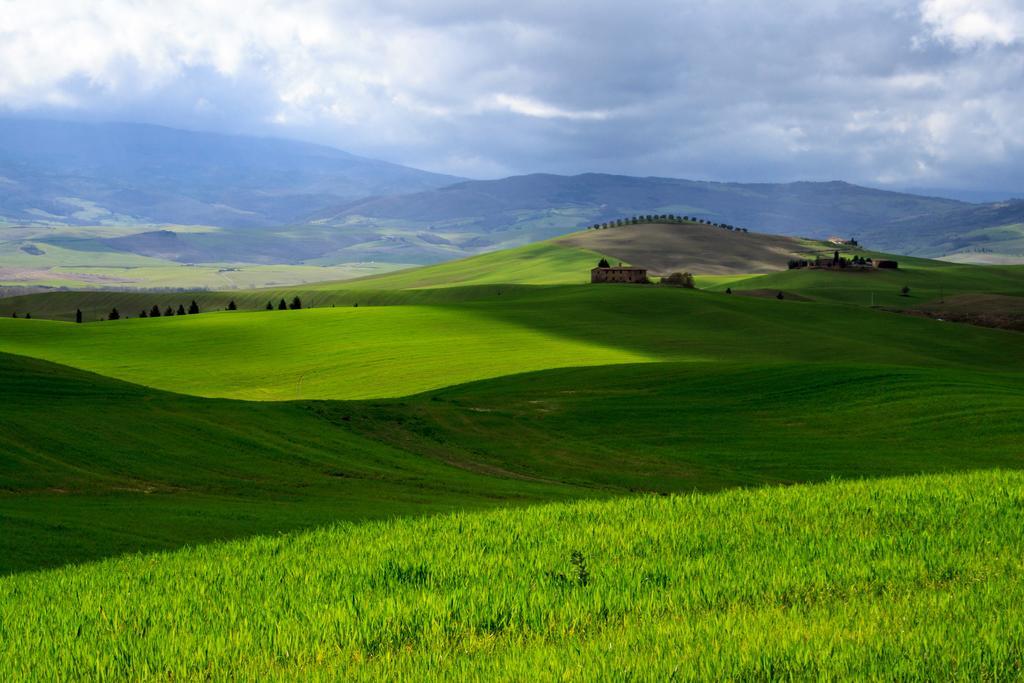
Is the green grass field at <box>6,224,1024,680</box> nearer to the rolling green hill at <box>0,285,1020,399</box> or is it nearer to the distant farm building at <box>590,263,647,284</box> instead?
the rolling green hill at <box>0,285,1020,399</box>

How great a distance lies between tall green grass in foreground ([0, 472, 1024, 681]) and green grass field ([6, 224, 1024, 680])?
5cm

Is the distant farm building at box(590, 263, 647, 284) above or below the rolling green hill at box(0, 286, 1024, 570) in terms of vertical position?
above

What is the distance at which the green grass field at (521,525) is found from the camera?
886cm

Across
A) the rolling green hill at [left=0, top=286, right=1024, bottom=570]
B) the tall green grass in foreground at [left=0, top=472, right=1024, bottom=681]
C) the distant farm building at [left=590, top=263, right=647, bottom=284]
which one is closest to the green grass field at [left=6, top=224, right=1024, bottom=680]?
the tall green grass in foreground at [left=0, top=472, right=1024, bottom=681]

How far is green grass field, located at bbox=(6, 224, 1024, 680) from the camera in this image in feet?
29.1

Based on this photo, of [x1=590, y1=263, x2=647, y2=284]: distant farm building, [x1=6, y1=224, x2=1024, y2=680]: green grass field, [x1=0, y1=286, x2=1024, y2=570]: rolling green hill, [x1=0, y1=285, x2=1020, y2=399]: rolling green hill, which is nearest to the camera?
[x1=6, y1=224, x2=1024, y2=680]: green grass field

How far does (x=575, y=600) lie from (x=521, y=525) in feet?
15.0

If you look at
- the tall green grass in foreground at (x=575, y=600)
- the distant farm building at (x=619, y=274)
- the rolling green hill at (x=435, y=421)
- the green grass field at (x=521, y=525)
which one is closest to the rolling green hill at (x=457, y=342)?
the rolling green hill at (x=435, y=421)

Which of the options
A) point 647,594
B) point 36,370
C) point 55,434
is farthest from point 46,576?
point 36,370

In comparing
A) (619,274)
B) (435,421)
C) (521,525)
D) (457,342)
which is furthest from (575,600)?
(619,274)

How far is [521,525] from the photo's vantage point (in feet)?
48.5

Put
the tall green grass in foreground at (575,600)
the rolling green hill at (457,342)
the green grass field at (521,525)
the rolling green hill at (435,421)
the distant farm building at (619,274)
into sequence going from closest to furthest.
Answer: the tall green grass in foreground at (575,600) → the green grass field at (521,525) → the rolling green hill at (435,421) → the rolling green hill at (457,342) → the distant farm building at (619,274)

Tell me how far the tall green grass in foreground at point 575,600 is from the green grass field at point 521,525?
1.8 inches

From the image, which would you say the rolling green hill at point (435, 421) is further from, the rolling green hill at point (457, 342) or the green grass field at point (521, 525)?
the rolling green hill at point (457, 342)
